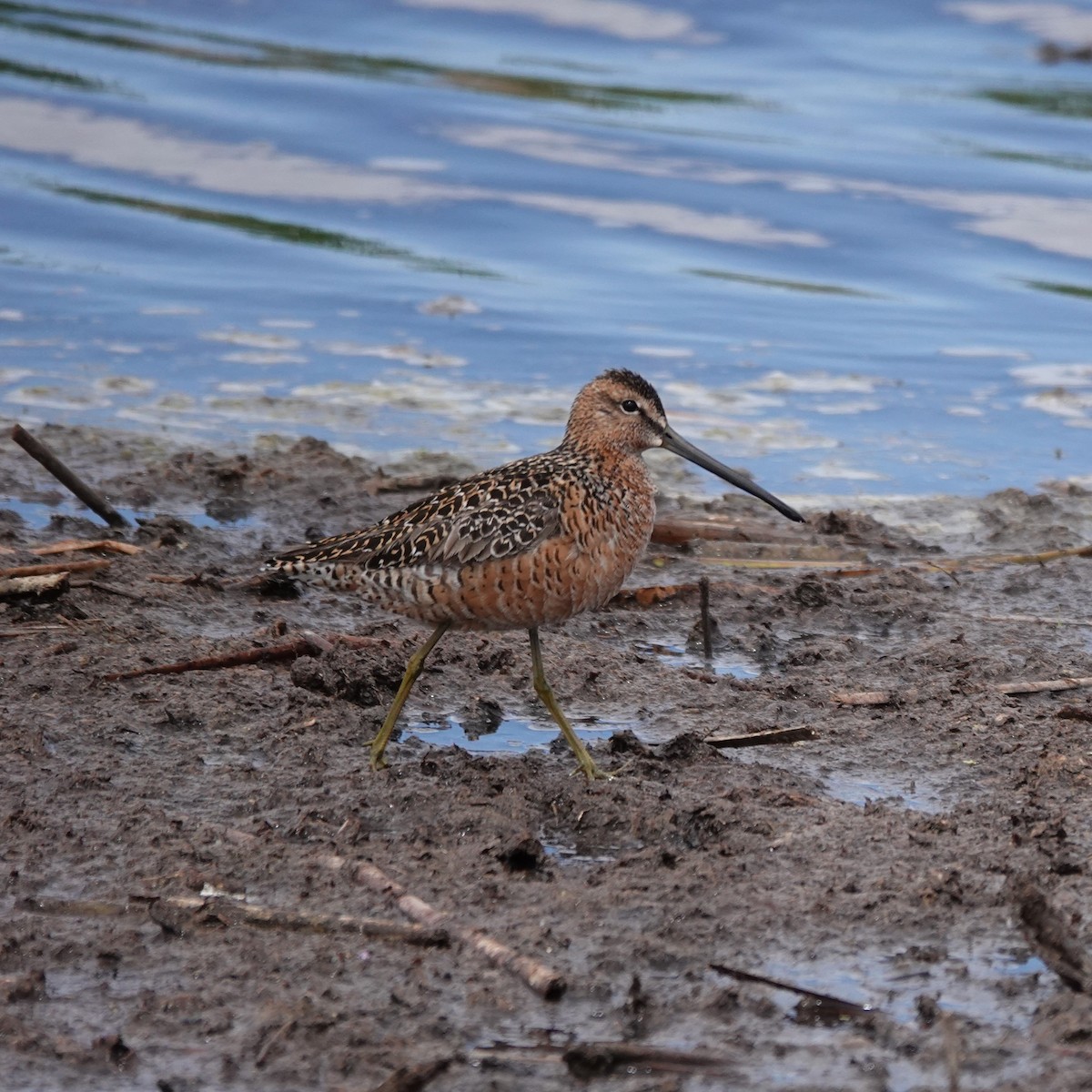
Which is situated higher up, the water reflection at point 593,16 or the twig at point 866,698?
the water reflection at point 593,16

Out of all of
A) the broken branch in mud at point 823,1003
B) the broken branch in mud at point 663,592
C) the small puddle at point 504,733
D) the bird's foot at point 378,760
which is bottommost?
the small puddle at point 504,733

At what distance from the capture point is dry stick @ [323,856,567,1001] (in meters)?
3.31

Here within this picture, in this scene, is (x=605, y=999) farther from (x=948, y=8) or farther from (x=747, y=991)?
(x=948, y=8)

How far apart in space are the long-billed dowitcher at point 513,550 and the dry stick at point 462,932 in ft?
2.37

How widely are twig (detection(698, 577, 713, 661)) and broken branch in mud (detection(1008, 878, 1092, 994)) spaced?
6.23 ft

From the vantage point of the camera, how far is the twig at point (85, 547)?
19.1 feet

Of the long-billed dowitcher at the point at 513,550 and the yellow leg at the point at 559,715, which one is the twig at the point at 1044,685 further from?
the yellow leg at the point at 559,715

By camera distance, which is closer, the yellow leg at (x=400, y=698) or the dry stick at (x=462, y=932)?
the dry stick at (x=462, y=932)

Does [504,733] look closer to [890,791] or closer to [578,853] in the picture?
[578,853]

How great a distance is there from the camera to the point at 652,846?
4.07 meters

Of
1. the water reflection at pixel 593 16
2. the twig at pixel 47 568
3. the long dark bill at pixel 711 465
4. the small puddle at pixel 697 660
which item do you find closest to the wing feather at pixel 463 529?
the long dark bill at pixel 711 465

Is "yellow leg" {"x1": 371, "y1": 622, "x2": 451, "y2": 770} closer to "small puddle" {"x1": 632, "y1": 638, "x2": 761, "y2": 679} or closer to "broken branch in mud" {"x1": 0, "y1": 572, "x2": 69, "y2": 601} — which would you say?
"small puddle" {"x1": 632, "y1": 638, "x2": 761, "y2": 679}

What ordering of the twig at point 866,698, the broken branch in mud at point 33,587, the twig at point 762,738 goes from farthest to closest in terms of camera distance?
the broken branch in mud at point 33,587 < the twig at point 866,698 < the twig at point 762,738

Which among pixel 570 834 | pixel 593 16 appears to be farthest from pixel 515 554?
pixel 593 16
